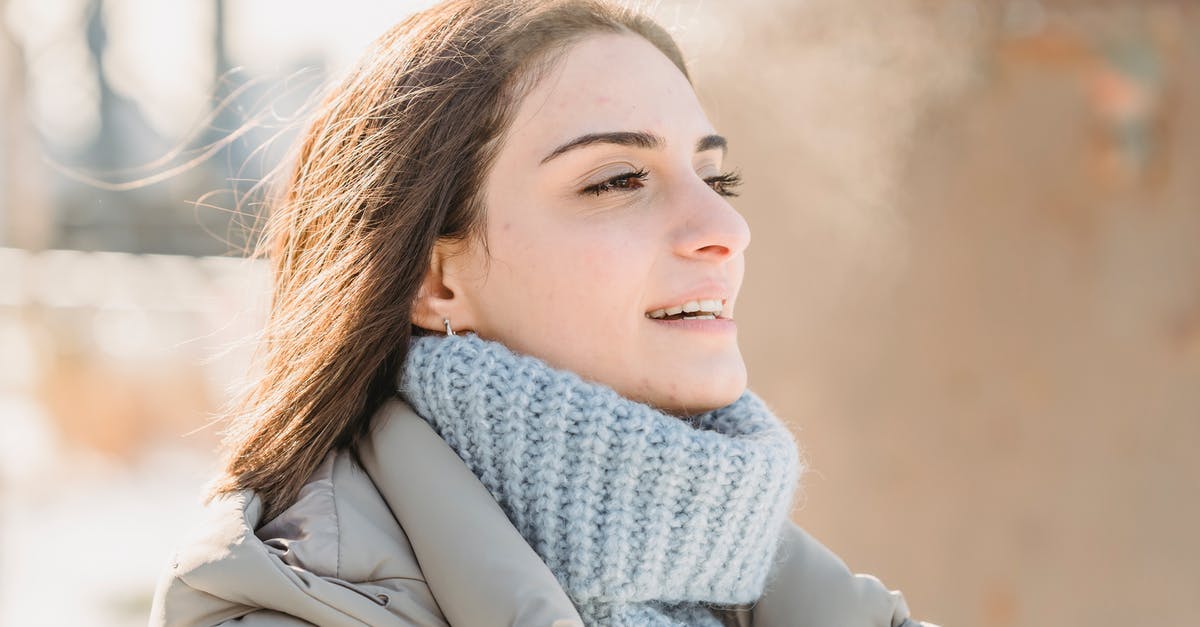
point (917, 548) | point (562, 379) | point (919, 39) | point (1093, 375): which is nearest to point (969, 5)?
point (919, 39)

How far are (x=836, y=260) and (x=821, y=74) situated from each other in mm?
500

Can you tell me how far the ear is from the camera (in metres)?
1.58

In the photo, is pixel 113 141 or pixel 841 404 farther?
pixel 113 141

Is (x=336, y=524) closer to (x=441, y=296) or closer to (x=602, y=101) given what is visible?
(x=441, y=296)

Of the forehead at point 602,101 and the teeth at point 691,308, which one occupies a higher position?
the forehead at point 602,101

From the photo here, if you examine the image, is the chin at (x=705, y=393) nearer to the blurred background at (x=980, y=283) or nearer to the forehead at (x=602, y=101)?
the forehead at (x=602, y=101)

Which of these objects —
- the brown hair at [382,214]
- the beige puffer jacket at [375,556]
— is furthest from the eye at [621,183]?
the beige puffer jacket at [375,556]

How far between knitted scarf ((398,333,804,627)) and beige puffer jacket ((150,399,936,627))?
53mm

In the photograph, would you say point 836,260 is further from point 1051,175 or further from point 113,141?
point 113,141

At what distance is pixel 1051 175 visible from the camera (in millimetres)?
3053

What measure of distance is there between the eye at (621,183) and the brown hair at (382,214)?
14cm

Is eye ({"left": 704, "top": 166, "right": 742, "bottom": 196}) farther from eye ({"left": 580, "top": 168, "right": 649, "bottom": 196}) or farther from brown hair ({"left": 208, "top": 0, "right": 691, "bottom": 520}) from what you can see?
brown hair ({"left": 208, "top": 0, "right": 691, "bottom": 520})

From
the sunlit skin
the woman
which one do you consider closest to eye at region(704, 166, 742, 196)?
the woman

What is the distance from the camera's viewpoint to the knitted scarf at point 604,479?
1403 mm
